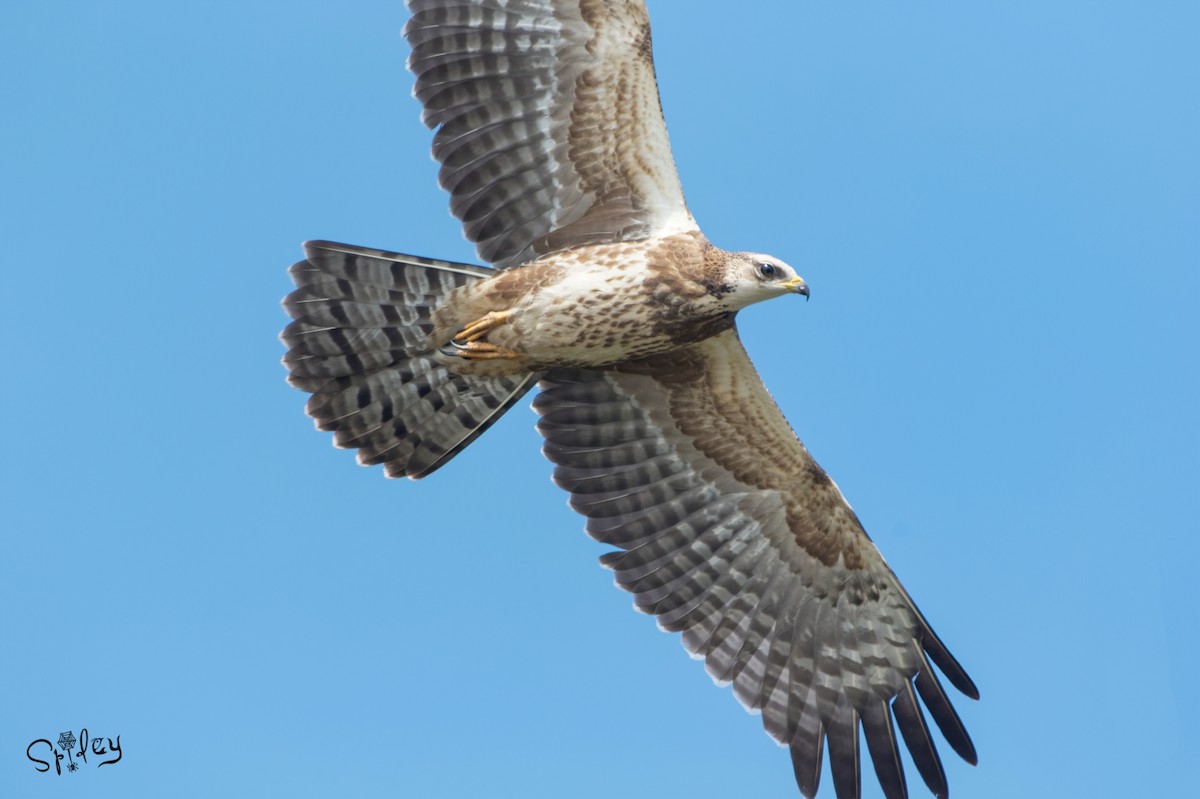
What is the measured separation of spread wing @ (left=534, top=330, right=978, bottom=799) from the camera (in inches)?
438

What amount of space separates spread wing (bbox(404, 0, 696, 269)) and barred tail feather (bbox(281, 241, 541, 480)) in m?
0.51

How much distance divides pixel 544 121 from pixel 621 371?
1949 millimetres

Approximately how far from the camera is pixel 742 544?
452 inches

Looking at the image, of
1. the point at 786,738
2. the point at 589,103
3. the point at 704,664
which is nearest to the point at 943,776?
the point at 786,738

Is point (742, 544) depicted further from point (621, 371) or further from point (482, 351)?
point (482, 351)

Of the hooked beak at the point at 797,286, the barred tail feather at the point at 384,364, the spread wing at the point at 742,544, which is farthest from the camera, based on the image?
the spread wing at the point at 742,544

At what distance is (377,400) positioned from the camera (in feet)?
35.6

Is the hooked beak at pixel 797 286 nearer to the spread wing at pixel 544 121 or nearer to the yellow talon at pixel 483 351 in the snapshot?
the spread wing at pixel 544 121

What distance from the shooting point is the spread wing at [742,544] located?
11.1 metres

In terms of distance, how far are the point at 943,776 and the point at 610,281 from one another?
404cm

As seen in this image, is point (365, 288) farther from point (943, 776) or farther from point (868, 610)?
point (943, 776)

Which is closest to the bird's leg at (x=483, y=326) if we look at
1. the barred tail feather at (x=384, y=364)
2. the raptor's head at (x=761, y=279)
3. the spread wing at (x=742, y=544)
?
the barred tail feather at (x=384, y=364)

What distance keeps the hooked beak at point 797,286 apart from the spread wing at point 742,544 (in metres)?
1.20

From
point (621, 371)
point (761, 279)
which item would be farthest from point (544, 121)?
point (621, 371)
